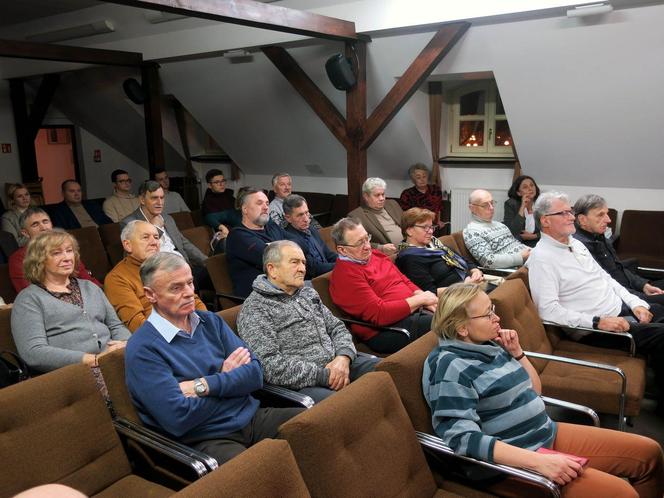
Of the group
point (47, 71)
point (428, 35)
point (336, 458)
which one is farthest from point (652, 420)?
point (47, 71)

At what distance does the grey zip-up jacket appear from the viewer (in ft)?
7.70

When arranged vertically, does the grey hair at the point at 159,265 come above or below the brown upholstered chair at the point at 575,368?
above

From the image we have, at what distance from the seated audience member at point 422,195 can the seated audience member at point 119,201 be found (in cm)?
286

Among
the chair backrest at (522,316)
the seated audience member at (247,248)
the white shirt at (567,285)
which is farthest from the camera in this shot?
the seated audience member at (247,248)

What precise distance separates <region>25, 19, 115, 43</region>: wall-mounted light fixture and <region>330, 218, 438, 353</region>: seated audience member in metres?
5.17

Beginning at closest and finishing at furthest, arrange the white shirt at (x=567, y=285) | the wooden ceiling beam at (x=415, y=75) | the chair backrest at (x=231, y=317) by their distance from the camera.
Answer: the chair backrest at (x=231, y=317), the white shirt at (x=567, y=285), the wooden ceiling beam at (x=415, y=75)

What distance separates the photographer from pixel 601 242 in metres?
3.75

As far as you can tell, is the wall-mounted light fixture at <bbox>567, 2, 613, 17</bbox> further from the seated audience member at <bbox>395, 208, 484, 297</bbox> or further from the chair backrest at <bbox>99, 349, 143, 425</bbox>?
the chair backrest at <bbox>99, 349, 143, 425</bbox>

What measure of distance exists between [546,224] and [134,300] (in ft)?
7.48

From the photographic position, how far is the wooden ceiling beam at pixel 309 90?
589cm

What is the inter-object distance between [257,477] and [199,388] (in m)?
0.70

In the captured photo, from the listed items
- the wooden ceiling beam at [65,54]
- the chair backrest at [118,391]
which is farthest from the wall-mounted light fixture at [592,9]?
the wooden ceiling beam at [65,54]

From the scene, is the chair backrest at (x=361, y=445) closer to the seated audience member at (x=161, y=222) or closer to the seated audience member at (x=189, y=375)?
the seated audience member at (x=189, y=375)

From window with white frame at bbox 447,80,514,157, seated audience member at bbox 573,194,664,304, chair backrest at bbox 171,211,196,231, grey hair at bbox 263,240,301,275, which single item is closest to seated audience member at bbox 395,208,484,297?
seated audience member at bbox 573,194,664,304
